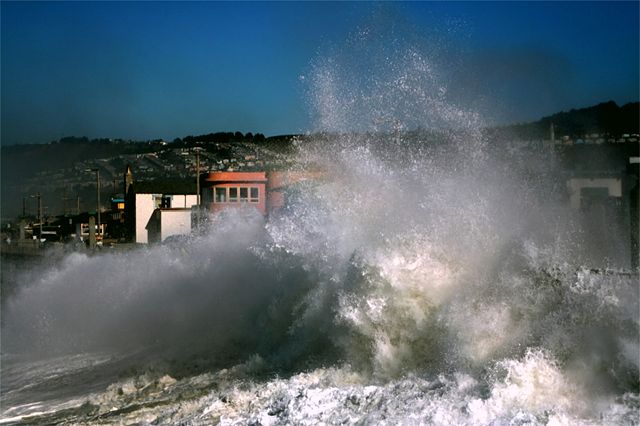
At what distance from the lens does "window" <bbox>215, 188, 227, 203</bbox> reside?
4047 centimetres

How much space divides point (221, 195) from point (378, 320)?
3146cm

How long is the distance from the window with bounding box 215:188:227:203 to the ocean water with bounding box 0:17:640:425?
22.6 meters

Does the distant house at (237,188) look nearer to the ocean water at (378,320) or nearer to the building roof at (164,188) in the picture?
the building roof at (164,188)

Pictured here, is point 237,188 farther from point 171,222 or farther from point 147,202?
point 147,202

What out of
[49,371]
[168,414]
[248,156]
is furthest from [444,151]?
[248,156]

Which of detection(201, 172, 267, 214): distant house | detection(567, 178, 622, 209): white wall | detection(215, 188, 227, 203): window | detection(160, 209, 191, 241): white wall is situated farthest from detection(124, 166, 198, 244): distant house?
detection(567, 178, 622, 209): white wall

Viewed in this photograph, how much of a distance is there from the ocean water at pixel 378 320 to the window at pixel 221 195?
74.1 feet

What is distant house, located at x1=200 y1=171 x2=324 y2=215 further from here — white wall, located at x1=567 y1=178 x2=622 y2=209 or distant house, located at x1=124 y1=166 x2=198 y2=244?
white wall, located at x1=567 y1=178 x2=622 y2=209

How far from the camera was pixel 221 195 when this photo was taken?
133ft

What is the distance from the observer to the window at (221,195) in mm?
40469

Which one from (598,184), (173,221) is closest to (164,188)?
(173,221)

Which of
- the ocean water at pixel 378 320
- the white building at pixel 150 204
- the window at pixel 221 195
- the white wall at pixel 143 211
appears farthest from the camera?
the white building at pixel 150 204

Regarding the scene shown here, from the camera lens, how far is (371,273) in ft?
34.0

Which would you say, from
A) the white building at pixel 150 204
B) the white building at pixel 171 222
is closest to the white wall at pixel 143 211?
the white building at pixel 150 204
